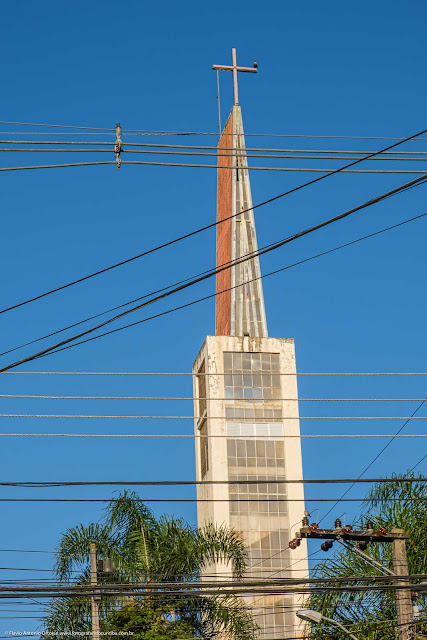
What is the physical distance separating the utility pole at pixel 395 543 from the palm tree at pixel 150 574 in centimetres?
451

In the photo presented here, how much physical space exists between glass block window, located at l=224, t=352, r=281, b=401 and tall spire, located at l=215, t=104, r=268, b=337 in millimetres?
2342

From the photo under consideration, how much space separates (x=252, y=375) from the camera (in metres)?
44.8

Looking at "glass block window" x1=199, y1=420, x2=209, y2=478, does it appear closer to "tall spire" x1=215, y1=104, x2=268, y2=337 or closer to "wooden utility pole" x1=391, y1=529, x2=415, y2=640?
"tall spire" x1=215, y1=104, x2=268, y2=337

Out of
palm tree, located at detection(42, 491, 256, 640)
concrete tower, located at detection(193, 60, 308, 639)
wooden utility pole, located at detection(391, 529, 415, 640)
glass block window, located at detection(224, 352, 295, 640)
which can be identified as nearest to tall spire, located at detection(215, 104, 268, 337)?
Answer: concrete tower, located at detection(193, 60, 308, 639)

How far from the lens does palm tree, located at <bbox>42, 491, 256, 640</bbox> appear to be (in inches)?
1009

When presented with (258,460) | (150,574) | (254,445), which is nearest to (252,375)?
(254,445)

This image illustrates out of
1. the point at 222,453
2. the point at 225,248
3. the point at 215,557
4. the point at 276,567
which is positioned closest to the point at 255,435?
the point at 222,453

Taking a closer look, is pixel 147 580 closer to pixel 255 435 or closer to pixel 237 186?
pixel 255 435

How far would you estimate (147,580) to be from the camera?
26.8 m

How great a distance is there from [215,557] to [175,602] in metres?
3.02

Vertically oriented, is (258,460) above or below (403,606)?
above

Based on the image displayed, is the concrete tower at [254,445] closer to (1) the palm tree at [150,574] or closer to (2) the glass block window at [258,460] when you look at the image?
(2) the glass block window at [258,460]

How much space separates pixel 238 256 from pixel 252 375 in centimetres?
602

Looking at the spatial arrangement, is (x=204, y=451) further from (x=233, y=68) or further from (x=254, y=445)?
(x=233, y=68)
